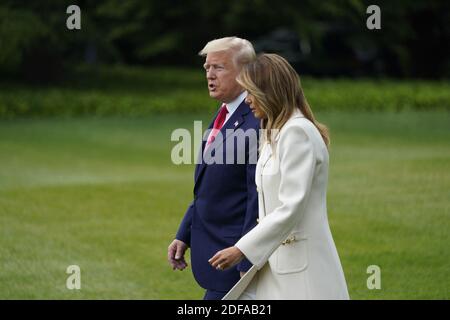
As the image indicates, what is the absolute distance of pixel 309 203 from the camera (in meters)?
5.24

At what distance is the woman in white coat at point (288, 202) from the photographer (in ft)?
17.0

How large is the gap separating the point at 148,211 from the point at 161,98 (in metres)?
15.4

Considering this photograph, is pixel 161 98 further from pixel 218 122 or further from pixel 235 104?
pixel 235 104

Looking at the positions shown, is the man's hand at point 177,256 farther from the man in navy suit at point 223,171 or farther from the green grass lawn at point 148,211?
the green grass lawn at point 148,211

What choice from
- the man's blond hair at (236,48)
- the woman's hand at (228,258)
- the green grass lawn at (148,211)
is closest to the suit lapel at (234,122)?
the man's blond hair at (236,48)

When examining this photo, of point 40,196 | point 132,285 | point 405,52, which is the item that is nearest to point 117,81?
point 405,52

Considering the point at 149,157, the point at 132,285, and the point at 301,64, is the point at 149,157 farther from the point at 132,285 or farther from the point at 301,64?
the point at 301,64

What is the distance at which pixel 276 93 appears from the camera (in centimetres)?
535

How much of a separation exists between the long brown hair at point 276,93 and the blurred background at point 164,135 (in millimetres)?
4489

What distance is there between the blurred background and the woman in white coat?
172 inches

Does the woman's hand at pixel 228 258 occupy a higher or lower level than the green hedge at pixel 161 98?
lower

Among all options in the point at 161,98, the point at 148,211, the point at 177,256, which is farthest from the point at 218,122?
the point at 161,98

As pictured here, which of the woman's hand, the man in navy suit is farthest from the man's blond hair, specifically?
the woman's hand

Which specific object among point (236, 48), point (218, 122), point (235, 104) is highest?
point (236, 48)
